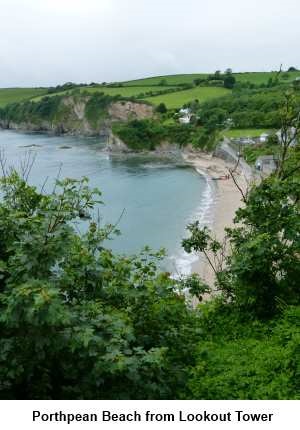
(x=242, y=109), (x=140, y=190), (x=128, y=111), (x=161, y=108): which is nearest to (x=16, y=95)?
(x=128, y=111)

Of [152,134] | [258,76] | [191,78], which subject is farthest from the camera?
[191,78]

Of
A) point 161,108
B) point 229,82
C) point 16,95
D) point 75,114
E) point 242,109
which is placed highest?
point 16,95

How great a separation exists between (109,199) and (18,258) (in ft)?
163

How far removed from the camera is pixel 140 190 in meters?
60.4

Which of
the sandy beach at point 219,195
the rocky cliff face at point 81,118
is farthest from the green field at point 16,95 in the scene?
the sandy beach at point 219,195

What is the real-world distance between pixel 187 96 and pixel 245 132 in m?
47.2

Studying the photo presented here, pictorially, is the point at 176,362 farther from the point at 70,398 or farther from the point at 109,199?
the point at 109,199

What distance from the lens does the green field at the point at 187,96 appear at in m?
117

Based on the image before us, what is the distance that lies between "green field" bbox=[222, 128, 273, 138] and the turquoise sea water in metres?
9.41

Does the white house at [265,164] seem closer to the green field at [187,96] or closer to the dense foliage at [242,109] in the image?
the dense foliage at [242,109]

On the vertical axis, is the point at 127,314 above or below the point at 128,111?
below

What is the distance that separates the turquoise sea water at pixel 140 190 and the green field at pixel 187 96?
79.5 ft

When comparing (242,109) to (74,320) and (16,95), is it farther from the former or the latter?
(16,95)

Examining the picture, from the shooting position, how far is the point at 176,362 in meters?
6.74
